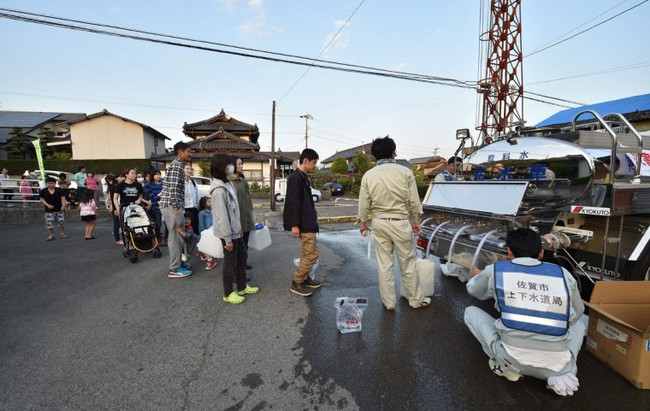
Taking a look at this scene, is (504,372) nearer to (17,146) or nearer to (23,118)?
(17,146)

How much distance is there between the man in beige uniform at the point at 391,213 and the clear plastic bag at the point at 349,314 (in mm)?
447

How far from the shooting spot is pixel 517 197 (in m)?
3.22

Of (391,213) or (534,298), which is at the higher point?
(391,213)

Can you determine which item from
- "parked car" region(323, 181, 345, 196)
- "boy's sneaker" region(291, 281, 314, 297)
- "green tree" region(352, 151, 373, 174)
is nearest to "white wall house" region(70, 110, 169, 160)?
"parked car" region(323, 181, 345, 196)

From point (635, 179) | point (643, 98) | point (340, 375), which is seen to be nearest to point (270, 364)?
point (340, 375)

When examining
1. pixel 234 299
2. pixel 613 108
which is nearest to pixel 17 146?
pixel 234 299

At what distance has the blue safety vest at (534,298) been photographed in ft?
6.25

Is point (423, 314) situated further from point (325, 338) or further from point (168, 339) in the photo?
point (168, 339)

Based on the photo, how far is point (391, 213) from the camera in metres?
3.15

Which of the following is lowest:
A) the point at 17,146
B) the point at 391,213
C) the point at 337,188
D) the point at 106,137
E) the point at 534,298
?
the point at 337,188

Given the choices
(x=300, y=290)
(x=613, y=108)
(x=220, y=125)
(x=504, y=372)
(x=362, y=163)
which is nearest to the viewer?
(x=504, y=372)

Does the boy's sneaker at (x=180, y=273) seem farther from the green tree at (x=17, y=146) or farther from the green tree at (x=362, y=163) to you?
the green tree at (x=17, y=146)

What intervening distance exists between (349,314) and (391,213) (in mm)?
1135

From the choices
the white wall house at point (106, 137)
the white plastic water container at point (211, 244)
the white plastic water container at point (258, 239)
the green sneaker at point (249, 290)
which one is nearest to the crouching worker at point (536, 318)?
the green sneaker at point (249, 290)
